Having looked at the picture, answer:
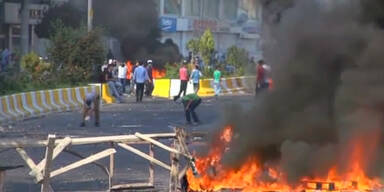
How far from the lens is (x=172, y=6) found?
195 feet

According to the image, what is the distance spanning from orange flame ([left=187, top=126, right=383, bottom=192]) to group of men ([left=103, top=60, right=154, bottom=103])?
2295 centimetres

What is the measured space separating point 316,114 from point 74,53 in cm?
2474

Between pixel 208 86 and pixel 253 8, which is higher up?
pixel 253 8

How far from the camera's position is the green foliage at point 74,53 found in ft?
114

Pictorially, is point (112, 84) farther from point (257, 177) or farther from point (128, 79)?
→ point (257, 177)

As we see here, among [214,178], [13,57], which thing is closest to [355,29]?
[214,178]

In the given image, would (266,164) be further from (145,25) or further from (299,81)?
(145,25)

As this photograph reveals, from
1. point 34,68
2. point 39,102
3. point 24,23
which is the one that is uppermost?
point 24,23

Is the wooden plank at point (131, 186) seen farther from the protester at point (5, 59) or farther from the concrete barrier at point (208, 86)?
the concrete barrier at point (208, 86)

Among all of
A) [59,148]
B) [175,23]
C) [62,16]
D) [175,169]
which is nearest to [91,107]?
[175,169]

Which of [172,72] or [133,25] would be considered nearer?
[172,72]

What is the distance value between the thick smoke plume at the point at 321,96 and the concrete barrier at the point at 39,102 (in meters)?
15.5

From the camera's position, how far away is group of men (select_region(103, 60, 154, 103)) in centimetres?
3434

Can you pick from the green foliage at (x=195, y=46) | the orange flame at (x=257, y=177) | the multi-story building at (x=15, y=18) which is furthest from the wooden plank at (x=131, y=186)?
the multi-story building at (x=15, y=18)
